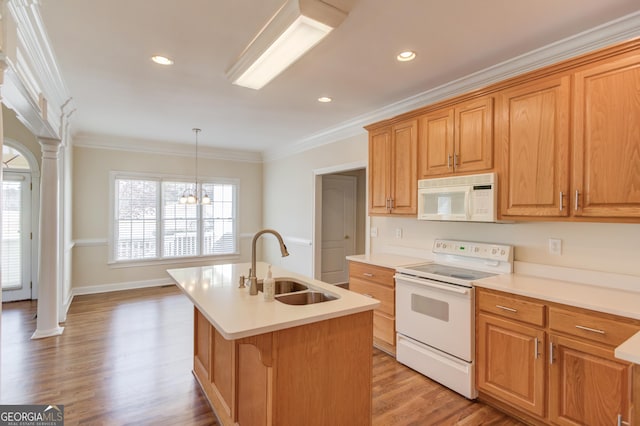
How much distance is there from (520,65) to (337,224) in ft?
13.1

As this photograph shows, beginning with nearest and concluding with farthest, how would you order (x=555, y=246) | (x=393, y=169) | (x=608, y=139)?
(x=608, y=139) → (x=555, y=246) → (x=393, y=169)

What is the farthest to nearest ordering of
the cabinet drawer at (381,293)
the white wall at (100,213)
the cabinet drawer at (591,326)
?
1. the white wall at (100,213)
2. the cabinet drawer at (381,293)
3. the cabinet drawer at (591,326)

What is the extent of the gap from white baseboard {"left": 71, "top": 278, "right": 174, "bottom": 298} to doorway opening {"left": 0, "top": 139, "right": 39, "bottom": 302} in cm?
61

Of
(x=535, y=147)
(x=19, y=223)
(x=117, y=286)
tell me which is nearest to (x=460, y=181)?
(x=535, y=147)

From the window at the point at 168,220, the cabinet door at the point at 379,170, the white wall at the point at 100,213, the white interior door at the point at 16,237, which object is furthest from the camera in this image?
the window at the point at 168,220

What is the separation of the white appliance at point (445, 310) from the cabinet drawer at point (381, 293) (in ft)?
0.29

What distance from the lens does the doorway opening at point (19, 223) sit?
195 inches

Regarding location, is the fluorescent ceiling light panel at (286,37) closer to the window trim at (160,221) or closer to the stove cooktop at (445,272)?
the stove cooktop at (445,272)

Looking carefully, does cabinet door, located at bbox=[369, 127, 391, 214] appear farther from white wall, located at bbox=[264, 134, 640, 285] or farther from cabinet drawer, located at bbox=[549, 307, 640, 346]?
cabinet drawer, located at bbox=[549, 307, 640, 346]

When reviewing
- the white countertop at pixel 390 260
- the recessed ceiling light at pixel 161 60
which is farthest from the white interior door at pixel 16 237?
the white countertop at pixel 390 260

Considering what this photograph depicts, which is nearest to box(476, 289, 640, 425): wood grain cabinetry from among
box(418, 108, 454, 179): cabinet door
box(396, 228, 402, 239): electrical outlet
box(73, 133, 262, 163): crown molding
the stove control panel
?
the stove control panel

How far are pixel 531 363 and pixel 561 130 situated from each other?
1.57 metres

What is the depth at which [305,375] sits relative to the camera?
1.71 m

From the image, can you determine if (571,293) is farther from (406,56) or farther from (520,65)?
(406,56)
